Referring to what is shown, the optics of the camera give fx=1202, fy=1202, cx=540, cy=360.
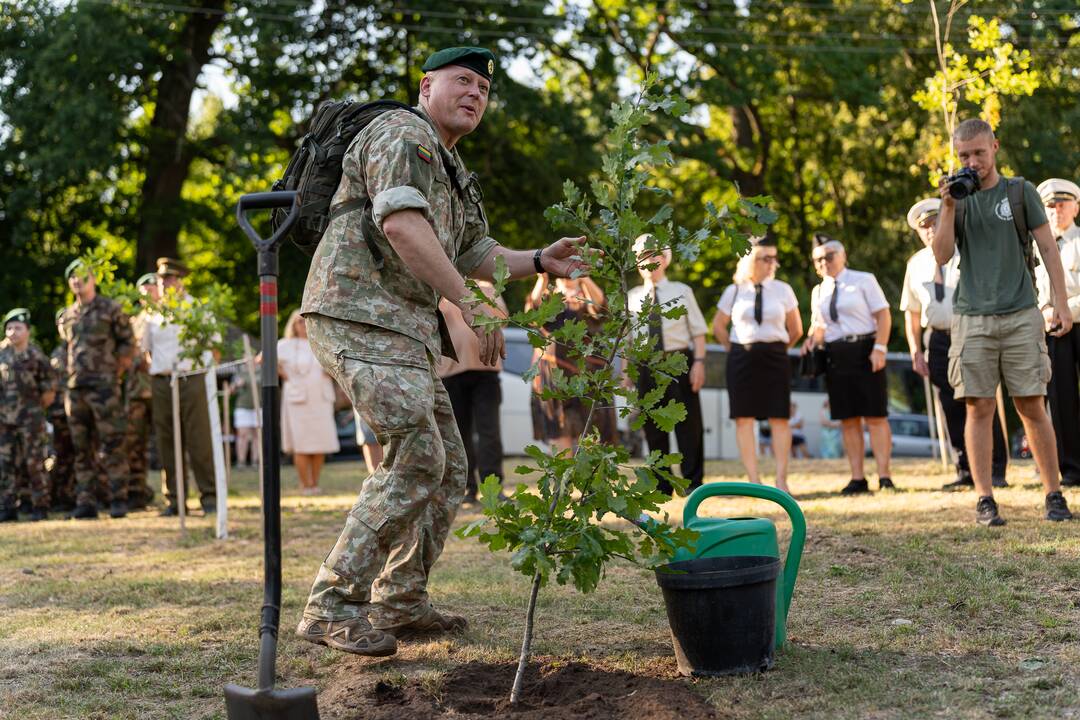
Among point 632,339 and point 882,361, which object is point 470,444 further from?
point 632,339

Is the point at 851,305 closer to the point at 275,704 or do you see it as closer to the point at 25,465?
the point at 275,704

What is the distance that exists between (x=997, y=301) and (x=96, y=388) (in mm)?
7699

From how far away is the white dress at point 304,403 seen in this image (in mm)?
13078

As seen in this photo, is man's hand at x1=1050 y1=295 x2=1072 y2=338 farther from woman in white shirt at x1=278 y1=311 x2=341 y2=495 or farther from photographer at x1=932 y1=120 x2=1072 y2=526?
woman in white shirt at x1=278 y1=311 x2=341 y2=495

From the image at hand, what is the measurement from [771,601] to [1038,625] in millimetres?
1203

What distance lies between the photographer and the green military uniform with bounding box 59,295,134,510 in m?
10.7

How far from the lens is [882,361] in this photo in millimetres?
9570

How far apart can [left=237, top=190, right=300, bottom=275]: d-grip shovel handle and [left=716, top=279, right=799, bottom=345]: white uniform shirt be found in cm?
579

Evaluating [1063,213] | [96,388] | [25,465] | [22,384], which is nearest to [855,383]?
[1063,213]

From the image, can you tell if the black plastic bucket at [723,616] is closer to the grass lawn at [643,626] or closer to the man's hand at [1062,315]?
the grass lawn at [643,626]

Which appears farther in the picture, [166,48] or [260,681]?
[166,48]

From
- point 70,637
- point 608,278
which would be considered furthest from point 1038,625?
point 70,637

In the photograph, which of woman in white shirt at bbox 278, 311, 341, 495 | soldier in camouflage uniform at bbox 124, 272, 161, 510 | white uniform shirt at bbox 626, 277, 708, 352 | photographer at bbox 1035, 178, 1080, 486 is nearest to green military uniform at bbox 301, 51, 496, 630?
white uniform shirt at bbox 626, 277, 708, 352

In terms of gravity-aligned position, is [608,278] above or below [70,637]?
above
